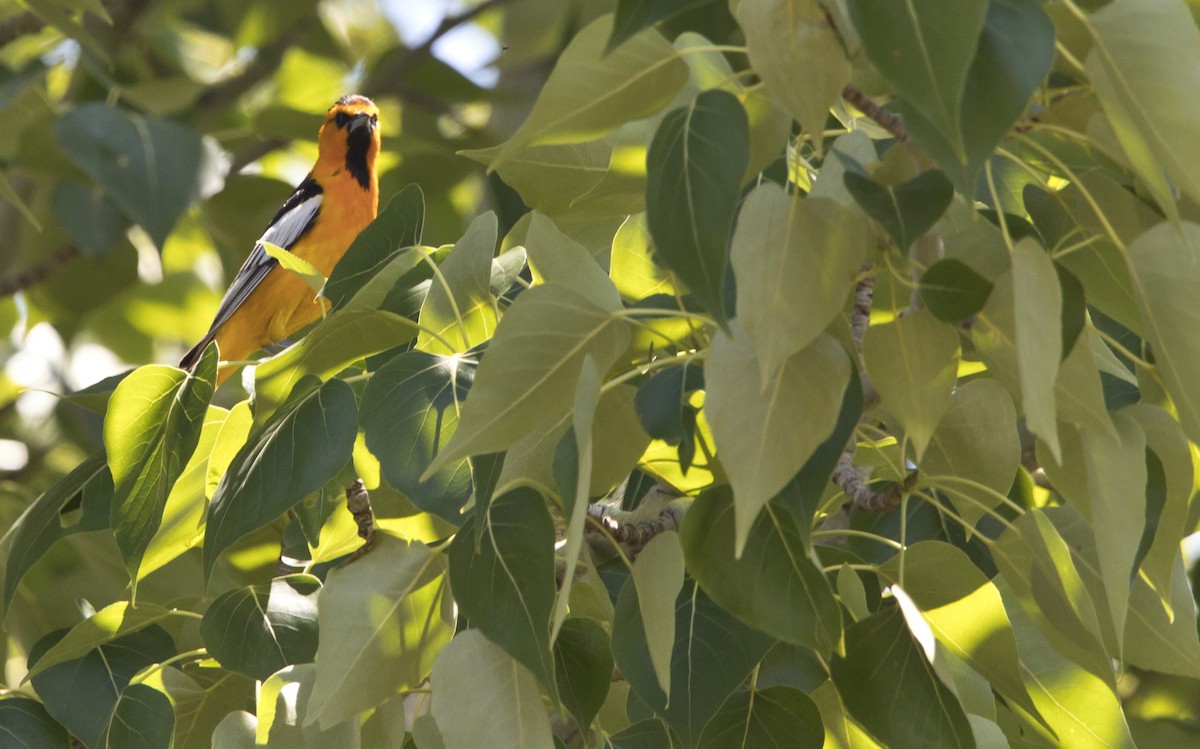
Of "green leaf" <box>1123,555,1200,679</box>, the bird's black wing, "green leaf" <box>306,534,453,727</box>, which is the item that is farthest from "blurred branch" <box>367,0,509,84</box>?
"green leaf" <box>1123,555,1200,679</box>

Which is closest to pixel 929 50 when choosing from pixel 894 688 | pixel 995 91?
pixel 995 91

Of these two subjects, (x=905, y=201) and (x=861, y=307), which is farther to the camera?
(x=861, y=307)

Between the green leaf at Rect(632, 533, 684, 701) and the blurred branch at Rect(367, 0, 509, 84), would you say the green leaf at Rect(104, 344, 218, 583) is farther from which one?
the blurred branch at Rect(367, 0, 509, 84)

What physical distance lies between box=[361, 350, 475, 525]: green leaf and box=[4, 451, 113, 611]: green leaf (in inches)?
16.9

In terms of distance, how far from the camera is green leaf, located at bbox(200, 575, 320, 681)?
127 cm

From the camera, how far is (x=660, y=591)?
95 cm

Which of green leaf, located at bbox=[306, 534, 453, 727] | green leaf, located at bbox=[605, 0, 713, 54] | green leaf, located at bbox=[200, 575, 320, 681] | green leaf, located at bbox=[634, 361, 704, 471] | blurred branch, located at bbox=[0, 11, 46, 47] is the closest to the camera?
green leaf, located at bbox=[605, 0, 713, 54]

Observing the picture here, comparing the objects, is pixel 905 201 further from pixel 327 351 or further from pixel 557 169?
pixel 327 351

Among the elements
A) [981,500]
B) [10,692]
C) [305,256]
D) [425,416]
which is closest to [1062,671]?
[981,500]

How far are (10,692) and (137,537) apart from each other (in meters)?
0.40

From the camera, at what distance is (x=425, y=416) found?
1114mm

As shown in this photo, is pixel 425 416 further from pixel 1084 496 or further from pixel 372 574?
pixel 1084 496

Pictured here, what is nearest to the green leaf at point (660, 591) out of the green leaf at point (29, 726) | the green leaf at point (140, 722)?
the green leaf at point (140, 722)

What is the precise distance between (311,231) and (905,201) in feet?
12.1
